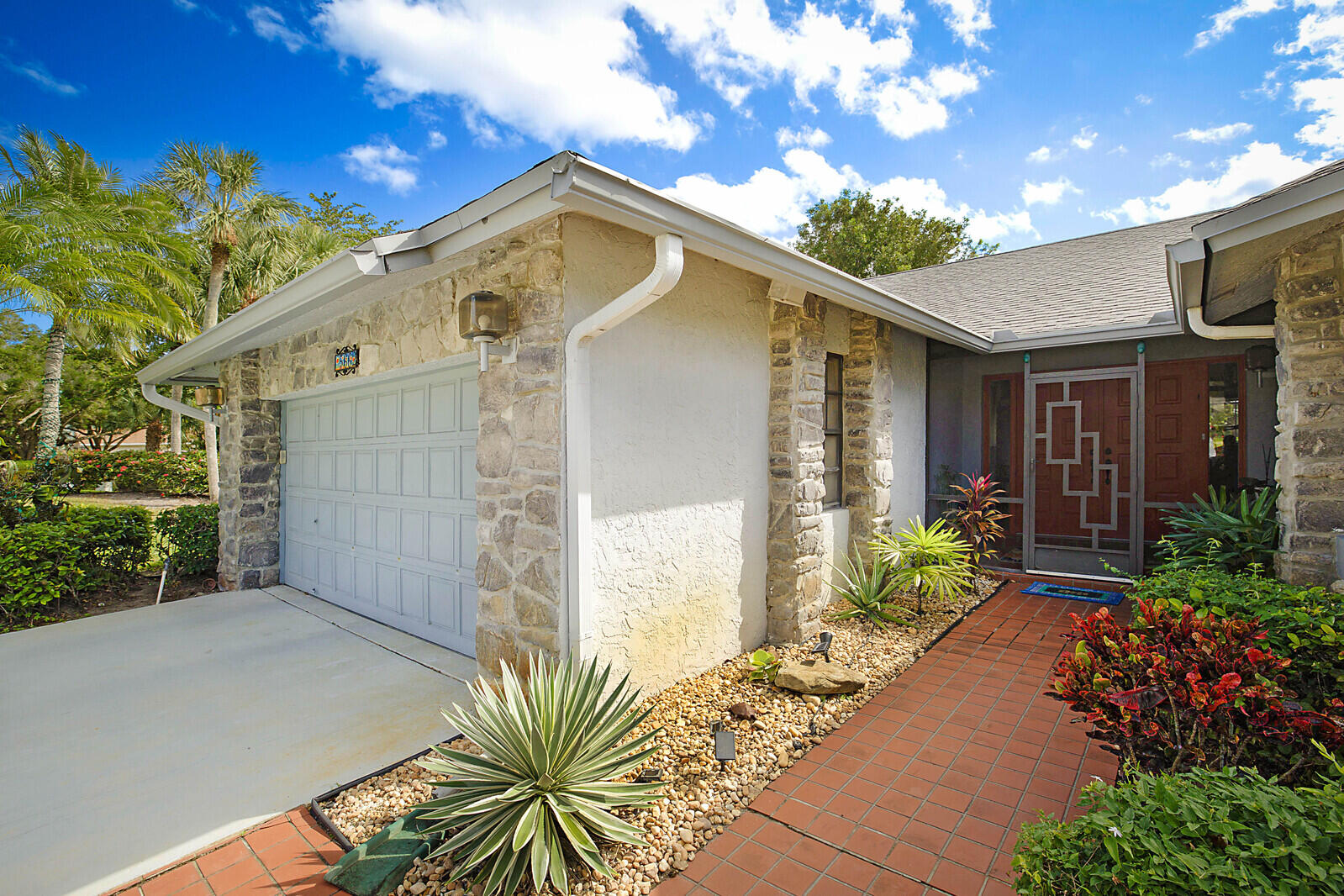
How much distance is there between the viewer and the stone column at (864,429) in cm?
573

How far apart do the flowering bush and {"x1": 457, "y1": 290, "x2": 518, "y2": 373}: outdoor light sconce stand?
1929 centimetres

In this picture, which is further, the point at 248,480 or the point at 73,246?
the point at 73,246

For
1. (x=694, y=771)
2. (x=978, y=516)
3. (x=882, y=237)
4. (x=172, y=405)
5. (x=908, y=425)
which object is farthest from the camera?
(x=882, y=237)

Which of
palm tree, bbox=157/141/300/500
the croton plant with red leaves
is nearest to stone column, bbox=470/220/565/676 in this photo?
the croton plant with red leaves

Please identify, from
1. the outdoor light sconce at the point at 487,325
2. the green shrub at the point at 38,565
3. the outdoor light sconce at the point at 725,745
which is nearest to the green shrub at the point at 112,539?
the green shrub at the point at 38,565

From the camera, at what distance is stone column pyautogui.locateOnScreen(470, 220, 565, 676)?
3.06 metres

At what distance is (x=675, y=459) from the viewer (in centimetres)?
373

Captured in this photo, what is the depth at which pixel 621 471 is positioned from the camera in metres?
3.37

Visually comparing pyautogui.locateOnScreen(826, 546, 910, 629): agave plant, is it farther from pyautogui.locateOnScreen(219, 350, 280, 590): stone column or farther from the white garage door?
pyautogui.locateOnScreen(219, 350, 280, 590): stone column

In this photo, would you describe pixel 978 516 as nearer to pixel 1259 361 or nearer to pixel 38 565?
pixel 1259 361

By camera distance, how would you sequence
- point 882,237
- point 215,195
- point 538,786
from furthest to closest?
point 882,237
point 215,195
point 538,786

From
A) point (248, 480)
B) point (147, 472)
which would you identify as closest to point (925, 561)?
point (248, 480)

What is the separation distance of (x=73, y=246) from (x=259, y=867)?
1260 centimetres

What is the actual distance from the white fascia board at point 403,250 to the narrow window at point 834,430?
3721 mm
